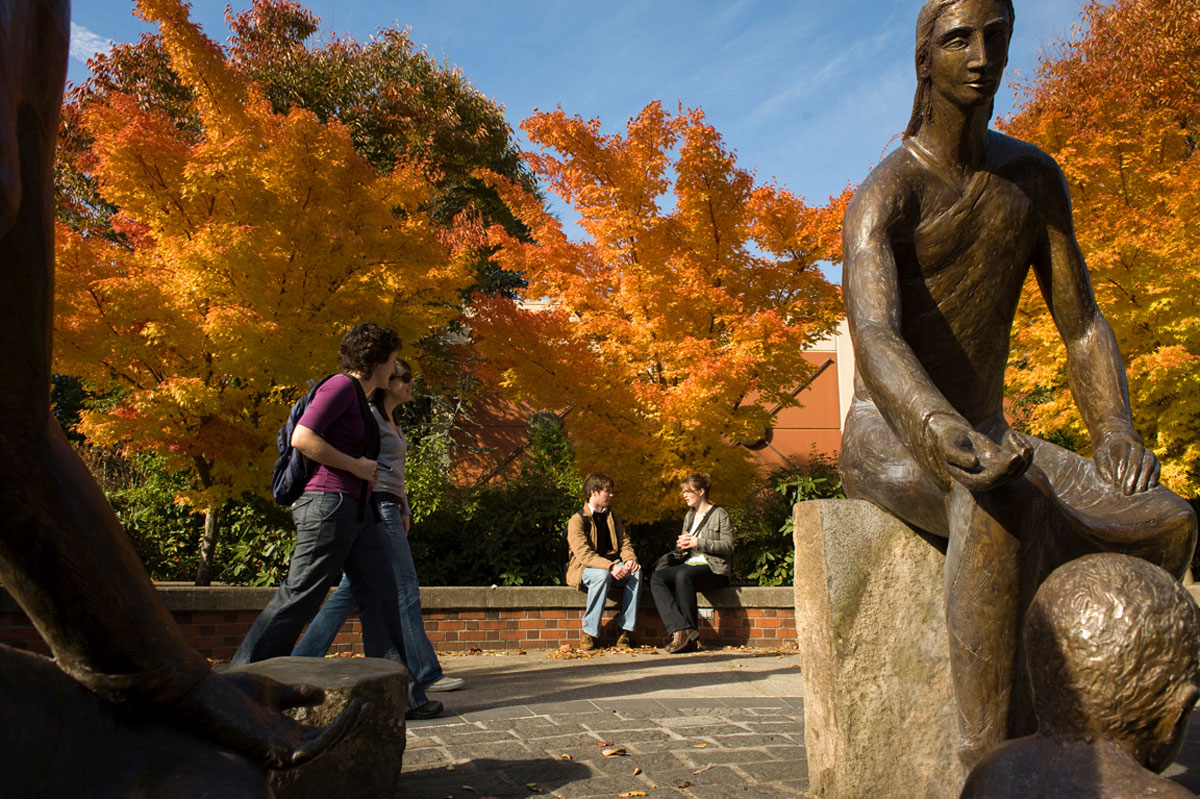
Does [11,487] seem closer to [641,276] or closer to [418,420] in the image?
[641,276]

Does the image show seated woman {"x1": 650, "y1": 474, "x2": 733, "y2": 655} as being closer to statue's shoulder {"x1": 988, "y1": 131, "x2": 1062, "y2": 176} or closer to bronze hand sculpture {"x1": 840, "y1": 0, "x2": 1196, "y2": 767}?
bronze hand sculpture {"x1": 840, "y1": 0, "x2": 1196, "y2": 767}

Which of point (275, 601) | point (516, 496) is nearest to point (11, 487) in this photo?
point (275, 601)

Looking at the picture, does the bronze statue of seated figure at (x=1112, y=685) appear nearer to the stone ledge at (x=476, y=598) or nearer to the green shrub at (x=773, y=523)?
the stone ledge at (x=476, y=598)

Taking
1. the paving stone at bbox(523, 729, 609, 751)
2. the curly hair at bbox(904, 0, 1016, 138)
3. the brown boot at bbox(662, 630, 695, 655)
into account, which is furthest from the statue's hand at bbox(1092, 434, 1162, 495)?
the brown boot at bbox(662, 630, 695, 655)

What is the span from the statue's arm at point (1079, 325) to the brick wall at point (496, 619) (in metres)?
6.08

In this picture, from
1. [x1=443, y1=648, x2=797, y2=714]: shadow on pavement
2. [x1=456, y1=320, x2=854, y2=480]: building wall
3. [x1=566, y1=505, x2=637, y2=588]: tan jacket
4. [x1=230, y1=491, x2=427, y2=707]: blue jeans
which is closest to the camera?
[x1=230, y1=491, x2=427, y2=707]: blue jeans

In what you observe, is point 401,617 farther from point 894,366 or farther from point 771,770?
point 894,366

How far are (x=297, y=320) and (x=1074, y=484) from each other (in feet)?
24.7

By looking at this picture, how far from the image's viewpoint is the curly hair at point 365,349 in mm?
4547

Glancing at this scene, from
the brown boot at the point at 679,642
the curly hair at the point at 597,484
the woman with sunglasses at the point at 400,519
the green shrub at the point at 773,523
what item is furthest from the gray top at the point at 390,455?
the green shrub at the point at 773,523

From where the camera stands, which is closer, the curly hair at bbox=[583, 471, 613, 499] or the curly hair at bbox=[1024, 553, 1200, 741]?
the curly hair at bbox=[1024, 553, 1200, 741]

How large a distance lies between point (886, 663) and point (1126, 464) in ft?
2.74

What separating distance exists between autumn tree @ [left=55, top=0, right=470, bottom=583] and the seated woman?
367 cm

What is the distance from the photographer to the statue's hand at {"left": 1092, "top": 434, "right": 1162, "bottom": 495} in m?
2.23
